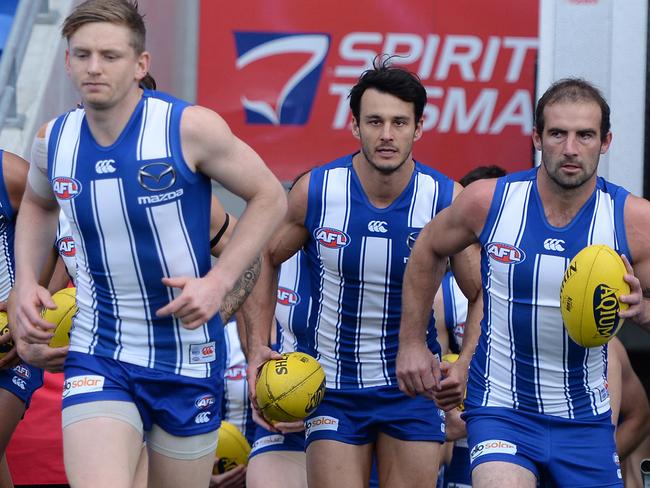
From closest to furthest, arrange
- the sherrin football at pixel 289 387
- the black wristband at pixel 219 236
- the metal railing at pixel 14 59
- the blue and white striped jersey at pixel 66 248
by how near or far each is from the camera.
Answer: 1. the black wristband at pixel 219 236
2. the sherrin football at pixel 289 387
3. the blue and white striped jersey at pixel 66 248
4. the metal railing at pixel 14 59

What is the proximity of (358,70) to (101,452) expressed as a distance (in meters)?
6.68

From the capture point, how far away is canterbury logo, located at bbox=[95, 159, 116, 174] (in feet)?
19.2

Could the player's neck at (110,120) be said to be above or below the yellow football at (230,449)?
above

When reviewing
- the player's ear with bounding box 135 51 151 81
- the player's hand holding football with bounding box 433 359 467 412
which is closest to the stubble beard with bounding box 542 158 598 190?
the player's hand holding football with bounding box 433 359 467 412

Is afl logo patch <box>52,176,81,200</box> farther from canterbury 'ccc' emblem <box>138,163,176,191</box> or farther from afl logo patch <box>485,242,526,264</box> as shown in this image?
afl logo patch <box>485,242,526,264</box>

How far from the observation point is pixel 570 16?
375 inches

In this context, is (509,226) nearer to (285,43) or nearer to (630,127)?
(630,127)

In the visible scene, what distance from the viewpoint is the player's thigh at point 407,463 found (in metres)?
7.20

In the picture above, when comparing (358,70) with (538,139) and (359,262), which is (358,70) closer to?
(359,262)

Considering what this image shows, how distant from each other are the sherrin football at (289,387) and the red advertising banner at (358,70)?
4.89 metres

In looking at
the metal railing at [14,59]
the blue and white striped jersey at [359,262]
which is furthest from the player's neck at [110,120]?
the metal railing at [14,59]

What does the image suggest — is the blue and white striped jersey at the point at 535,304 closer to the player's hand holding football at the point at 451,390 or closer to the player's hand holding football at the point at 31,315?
the player's hand holding football at the point at 451,390

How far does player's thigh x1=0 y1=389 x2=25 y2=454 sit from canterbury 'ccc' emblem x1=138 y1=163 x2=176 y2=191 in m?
1.91

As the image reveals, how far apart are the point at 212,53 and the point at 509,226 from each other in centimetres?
604
